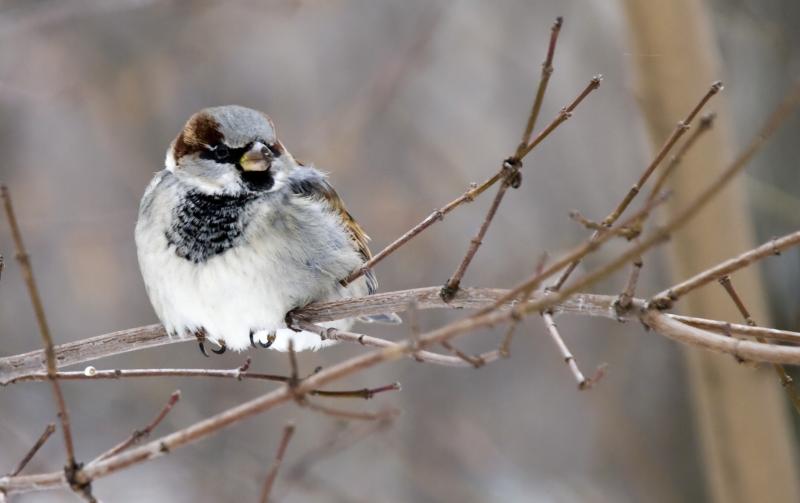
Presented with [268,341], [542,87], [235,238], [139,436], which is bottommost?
[268,341]

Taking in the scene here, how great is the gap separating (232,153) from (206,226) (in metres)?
0.21

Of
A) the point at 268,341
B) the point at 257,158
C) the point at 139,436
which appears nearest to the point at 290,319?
the point at 268,341

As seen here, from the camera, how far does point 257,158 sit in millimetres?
2441

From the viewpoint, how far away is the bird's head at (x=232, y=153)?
245 cm

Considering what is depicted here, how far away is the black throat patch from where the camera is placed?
2.40 meters

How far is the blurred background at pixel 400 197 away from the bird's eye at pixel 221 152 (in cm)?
150

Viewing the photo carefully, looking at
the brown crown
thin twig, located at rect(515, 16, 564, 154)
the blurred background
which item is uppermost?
thin twig, located at rect(515, 16, 564, 154)

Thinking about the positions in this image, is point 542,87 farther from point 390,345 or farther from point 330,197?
point 330,197

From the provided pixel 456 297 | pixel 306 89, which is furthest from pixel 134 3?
pixel 306 89

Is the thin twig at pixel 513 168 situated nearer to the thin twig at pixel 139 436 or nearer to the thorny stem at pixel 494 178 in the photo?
the thorny stem at pixel 494 178

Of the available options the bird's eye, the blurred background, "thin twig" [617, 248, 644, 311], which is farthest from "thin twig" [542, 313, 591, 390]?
the blurred background

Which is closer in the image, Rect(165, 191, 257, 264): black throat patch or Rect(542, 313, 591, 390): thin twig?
Rect(542, 313, 591, 390): thin twig

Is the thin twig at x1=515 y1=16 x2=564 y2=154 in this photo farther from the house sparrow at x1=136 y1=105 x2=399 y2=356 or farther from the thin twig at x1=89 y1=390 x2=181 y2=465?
the house sparrow at x1=136 y1=105 x2=399 y2=356

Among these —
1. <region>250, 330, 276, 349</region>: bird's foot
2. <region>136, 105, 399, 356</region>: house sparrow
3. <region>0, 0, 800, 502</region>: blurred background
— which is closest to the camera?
<region>136, 105, 399, 356</region>: house sparrow
